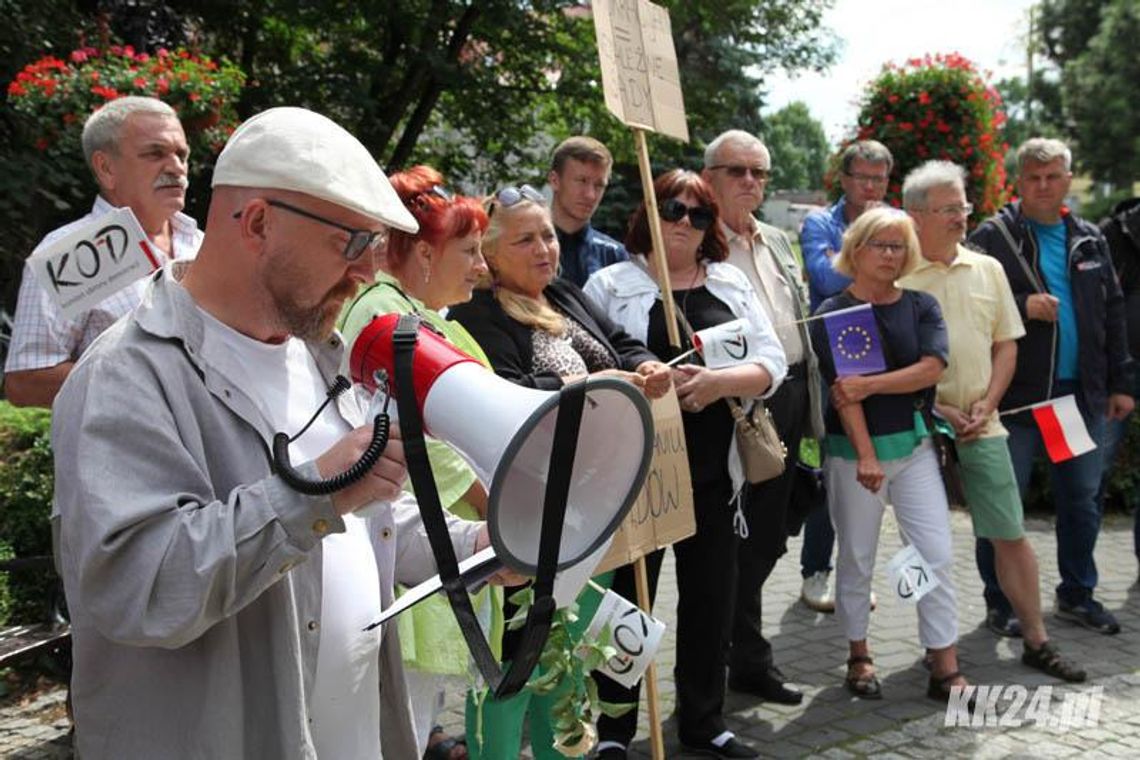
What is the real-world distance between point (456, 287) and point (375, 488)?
188 centimetres

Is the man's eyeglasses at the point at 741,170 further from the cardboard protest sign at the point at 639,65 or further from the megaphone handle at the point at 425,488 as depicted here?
the megaphone handle at the point at 425,488

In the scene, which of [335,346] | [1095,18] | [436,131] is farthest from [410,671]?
[1095,18]

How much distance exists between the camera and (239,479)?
2055 mm

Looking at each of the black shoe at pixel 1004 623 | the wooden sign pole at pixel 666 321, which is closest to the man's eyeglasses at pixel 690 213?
the wooden sign pole at pixel 666 321

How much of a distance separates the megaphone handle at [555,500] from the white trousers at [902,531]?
3867 millimetres

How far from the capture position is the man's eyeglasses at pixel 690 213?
504 centimetres

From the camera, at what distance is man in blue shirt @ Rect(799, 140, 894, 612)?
21.6 ft

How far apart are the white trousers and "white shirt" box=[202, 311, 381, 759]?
3.59 m

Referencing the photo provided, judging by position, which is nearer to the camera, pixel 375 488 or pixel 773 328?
pixel 375 488

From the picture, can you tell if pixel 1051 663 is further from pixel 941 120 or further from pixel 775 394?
pixel 941 120

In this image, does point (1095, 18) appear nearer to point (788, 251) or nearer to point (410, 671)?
point (788, 251)

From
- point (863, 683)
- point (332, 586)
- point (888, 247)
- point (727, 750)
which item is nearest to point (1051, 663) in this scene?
point (863, 683)

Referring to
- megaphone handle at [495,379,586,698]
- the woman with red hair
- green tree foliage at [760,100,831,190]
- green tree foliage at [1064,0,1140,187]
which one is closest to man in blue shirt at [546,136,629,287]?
the woman with red hair

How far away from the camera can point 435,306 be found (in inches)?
147
